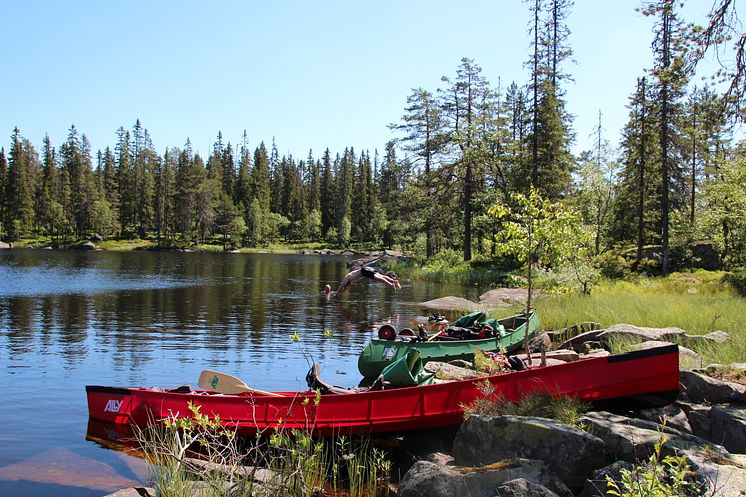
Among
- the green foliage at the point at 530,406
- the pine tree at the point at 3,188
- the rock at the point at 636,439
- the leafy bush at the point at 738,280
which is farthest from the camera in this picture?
the pine tree at the point at 3,188

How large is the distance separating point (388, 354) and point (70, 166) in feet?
349

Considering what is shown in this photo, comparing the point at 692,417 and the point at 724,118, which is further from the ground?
the point at 724,118

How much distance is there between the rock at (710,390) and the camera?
28.8ft

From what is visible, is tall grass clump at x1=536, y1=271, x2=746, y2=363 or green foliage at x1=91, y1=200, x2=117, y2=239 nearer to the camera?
tall grass clump at x1=536, y1=271, x2=746, y2=363

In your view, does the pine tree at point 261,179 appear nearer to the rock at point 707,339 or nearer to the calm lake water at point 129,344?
the calm lake water at point 129,344

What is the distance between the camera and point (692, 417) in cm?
831

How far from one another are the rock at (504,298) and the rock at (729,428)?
1884 cm

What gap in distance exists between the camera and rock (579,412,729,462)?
664 cm

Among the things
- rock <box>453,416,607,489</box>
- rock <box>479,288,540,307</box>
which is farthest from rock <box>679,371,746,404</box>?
rock <box>479,288,540,307</box>

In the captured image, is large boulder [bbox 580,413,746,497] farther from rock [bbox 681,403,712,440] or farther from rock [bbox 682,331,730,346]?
rock [bbox 682,331,730,346]

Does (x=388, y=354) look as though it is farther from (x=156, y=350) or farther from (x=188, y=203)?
(x=188, y=203)

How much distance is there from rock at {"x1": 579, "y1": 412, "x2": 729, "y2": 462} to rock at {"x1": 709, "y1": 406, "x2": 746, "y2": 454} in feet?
2.15

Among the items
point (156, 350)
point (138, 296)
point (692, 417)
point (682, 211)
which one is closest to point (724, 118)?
point (692, 417)

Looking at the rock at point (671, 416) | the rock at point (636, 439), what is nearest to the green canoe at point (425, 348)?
the rock at point (671, 416)
